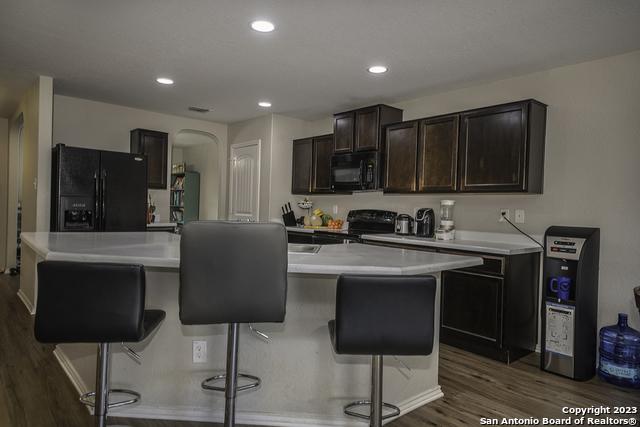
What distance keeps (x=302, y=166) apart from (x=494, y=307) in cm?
317

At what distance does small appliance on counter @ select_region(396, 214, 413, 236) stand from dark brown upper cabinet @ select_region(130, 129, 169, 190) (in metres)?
→ 3.10

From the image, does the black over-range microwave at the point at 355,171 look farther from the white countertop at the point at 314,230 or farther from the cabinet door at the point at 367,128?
the white countertop at the point at 314,230

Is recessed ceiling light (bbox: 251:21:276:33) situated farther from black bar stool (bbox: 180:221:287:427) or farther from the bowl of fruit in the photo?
the bowl of fruit

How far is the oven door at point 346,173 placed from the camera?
15.4 feet

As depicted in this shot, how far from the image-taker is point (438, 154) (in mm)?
3977

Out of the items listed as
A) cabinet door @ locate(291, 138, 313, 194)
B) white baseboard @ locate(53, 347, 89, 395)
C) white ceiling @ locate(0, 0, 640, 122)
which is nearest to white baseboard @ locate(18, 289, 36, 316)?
white baseboard @ locate(53, 347, 89, 395)

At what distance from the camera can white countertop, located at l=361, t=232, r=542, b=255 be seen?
3.22 m

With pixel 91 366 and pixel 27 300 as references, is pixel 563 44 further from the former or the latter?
pixel 27 300

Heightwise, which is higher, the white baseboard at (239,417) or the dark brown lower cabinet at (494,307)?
the dark brown lower cabinet at (494,307)

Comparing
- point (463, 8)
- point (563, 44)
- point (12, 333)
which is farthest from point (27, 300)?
point (563, 44)

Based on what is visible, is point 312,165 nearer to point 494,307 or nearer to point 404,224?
point 404,224

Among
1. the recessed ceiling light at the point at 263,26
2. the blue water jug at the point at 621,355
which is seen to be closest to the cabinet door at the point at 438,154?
the blue water jug at the point at 621,355

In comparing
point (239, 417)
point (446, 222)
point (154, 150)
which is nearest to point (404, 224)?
point (446, 222)

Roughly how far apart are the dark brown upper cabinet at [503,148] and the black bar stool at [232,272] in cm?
248
